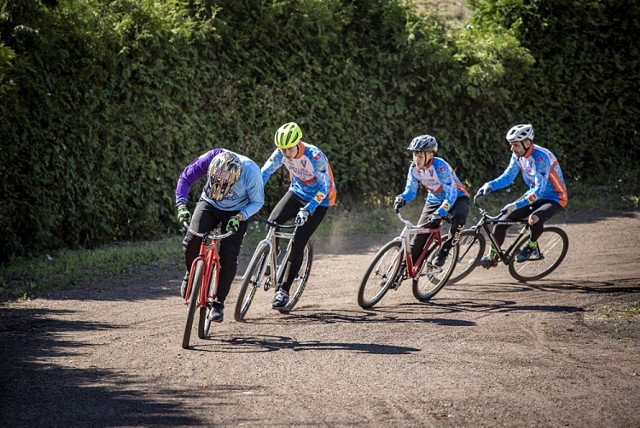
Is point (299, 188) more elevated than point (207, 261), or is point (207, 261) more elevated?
point (299, 188)

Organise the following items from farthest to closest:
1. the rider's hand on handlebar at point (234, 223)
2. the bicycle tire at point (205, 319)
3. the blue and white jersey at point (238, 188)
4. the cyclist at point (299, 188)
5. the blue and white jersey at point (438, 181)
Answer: the blue and white jersey at point (438, 181)
the cyclist at point (299, 188)
the blue and white jersey at point (238, 188)
the bicycle tire at point (205, 319)
the rider's hand on handlebar at point (234, 223)

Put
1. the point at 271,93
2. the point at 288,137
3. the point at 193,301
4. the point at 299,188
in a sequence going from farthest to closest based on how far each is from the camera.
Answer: the point at 271,93 < the point at 299,188 < the point at 288,137 < the point at 193,301

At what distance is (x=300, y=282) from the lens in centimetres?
984

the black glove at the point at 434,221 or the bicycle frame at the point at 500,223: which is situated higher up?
the black glove at the point at 434,221

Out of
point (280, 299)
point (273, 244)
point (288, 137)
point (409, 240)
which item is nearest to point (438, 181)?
point (409, 240)

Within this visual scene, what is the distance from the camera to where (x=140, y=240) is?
13203 millimetres

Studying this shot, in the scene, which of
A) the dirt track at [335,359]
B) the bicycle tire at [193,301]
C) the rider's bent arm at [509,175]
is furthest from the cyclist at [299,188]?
the rider's bent arm at [509,175]

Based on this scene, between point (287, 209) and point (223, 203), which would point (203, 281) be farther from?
point (287, 209)

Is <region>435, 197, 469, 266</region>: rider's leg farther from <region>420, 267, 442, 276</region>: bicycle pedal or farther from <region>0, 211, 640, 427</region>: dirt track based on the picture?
<region>0, 211, 640, 427</region>: dirt track

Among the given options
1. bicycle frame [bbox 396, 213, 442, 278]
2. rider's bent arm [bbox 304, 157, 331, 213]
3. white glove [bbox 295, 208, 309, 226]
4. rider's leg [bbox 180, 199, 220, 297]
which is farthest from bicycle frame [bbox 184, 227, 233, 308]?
bicycle frame [bbox 396, 213, 442, 278]

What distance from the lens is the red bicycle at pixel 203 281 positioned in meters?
7.79

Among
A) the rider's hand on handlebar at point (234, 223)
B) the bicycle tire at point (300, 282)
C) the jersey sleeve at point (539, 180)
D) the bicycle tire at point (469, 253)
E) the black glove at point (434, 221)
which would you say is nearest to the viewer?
the rider's hand on handlebar at point (234, 223)

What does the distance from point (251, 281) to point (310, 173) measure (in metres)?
1.50

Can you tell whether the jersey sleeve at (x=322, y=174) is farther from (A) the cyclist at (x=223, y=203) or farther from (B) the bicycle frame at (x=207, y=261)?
(B) the bicycle frame at (x=207, y=261)
